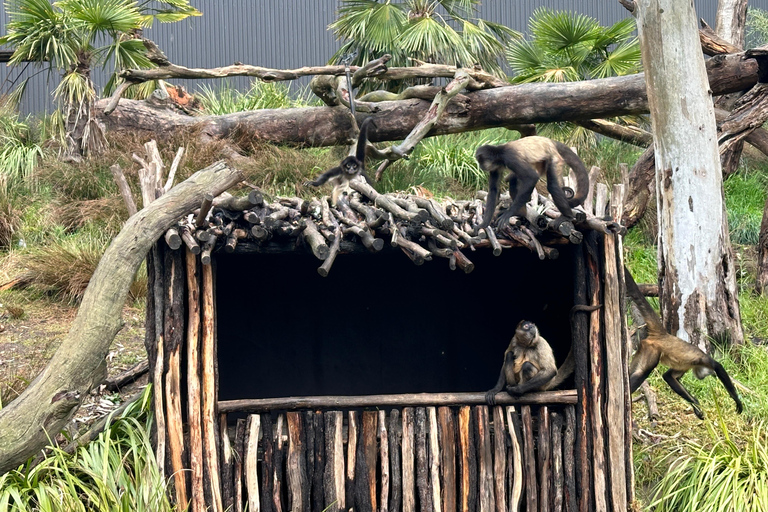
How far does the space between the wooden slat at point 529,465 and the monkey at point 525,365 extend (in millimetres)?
181

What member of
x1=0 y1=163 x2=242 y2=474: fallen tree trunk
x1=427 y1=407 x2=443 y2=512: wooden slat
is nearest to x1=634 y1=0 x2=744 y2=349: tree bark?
x1=427 y1=407 x2=443 y2=512: wooden slat

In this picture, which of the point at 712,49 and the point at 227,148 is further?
the point at 227,148

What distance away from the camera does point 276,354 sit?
7285 mm

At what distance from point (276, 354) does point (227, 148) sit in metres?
4.61

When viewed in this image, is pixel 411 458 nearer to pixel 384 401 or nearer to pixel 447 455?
pixel 447 455

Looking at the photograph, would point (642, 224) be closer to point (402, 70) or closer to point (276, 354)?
point (402, 70)

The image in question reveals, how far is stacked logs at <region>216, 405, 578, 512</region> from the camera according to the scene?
5594 millimetres

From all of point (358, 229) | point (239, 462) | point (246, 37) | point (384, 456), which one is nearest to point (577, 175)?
point (358, 229)

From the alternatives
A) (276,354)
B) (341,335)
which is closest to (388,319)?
(341,335)

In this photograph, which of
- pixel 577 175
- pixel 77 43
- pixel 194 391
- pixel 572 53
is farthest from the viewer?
pixel 572 53

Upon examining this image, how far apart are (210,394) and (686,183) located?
206 inches

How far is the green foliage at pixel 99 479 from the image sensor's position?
5082 millimetres

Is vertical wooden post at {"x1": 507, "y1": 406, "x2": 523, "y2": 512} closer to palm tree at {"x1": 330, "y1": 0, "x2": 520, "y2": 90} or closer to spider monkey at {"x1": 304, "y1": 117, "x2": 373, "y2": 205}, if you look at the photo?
spider monkey at {"x1": 304, "y1": 117, "x2": 373, "y2": 205}

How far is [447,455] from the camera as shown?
5.68m
